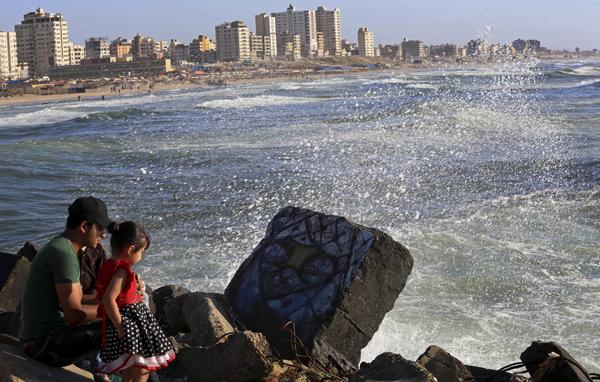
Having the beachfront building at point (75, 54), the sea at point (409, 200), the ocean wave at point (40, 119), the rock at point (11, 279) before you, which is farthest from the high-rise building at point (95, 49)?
the rock at point (11, 279)

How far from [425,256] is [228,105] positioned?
38.6 m

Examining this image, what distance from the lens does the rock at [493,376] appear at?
4.58m

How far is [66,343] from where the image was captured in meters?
4.46

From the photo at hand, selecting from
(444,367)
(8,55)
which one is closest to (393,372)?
(444,367)

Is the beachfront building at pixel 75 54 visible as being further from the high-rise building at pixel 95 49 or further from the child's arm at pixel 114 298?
the child's arm at pixel 114 298

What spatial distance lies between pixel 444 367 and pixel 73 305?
2.14 metres

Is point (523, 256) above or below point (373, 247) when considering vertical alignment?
below

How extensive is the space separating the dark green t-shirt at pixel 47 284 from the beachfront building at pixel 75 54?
565ft

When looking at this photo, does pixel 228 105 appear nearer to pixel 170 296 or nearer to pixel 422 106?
pixel 422 106

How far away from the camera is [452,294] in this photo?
809 cm

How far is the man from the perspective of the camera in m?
4.35

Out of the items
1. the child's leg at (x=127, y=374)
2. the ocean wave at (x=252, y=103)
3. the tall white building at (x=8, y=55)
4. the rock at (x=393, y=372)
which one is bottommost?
the rock at (x=393, y=372)

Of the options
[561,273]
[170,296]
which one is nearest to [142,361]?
[170,296]

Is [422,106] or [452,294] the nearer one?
[452,294]
